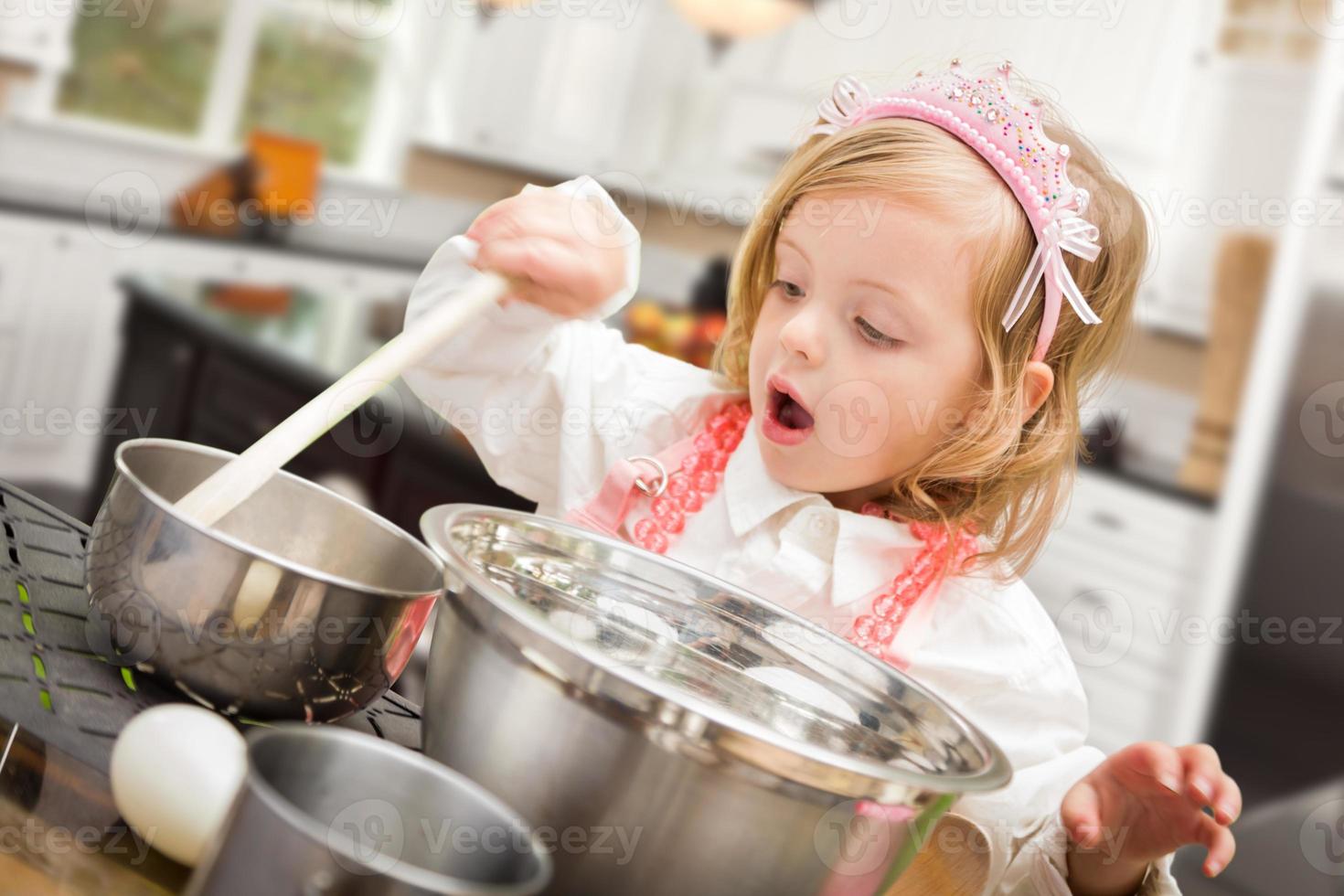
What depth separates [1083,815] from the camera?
2.27 ft

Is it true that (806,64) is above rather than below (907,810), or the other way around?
above

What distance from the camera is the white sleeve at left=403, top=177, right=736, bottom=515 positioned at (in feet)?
3.14

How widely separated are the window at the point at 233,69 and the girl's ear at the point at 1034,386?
3507mm

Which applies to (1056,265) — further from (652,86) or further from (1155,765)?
(652,86)

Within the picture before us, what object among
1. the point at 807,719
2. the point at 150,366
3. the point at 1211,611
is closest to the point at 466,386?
the point at 807,719

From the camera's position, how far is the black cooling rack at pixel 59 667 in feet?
1.68

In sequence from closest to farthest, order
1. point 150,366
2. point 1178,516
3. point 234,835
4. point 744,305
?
1. point 234,835
2. point 744,305
3. point 150,366
4. point 1178,516

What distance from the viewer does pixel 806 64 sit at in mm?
4098

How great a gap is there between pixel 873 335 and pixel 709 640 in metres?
0.31

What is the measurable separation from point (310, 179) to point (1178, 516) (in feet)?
9.13

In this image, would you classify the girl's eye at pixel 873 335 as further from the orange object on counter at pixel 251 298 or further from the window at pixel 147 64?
the window at pixel 147 64

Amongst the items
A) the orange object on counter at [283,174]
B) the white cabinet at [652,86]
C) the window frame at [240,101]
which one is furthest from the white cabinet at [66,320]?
the white cabinet at [652,86]

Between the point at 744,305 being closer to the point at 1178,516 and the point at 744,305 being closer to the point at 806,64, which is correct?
the point at 1178,516

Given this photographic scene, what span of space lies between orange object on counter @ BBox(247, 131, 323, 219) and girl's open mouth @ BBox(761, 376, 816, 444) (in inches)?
133
